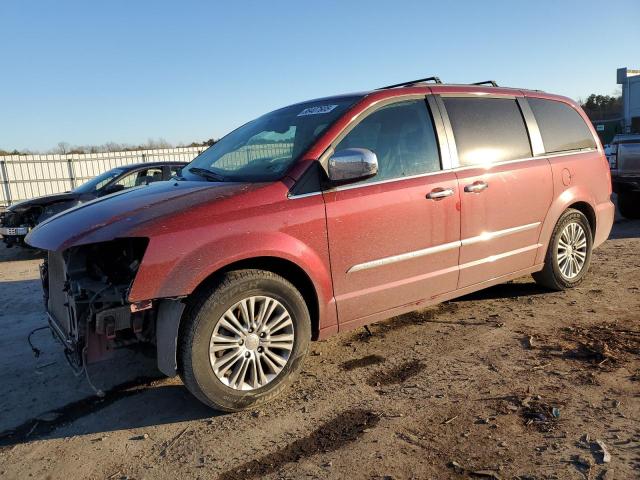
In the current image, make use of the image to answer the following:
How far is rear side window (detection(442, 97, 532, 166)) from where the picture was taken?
4156 millimetres

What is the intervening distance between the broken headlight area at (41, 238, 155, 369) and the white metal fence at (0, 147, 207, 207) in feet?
57.0

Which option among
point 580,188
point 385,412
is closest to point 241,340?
point 385,412

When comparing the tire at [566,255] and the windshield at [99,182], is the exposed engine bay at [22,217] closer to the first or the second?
the windshield at [99,182]

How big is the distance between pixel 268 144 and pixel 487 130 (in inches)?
74.2

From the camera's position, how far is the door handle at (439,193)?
150 inches

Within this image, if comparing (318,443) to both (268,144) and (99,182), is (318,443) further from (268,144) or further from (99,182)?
(99,182)

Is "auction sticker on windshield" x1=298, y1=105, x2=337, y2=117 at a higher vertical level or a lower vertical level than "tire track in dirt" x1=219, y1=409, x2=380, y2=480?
higher

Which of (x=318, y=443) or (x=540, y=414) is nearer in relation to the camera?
(x=318, y=443)

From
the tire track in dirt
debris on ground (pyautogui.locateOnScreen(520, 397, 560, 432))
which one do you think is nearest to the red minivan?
the tire track in dirt

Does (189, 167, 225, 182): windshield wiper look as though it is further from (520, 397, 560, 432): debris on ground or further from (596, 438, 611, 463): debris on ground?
(596, 438, 611, 463): debris on ground

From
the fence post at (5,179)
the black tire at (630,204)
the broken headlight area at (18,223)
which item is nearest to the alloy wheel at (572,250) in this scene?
the black tire at (630,204)

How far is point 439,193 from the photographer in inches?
152

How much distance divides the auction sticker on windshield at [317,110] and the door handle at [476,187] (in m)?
1.24

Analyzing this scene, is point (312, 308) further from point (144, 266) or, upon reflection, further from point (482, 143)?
point (482, 143)
